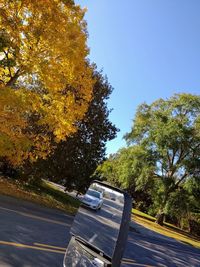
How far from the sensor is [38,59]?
13578mm

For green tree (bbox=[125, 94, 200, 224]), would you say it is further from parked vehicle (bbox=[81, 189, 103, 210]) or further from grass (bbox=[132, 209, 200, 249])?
parked vehicle (bbox=[81, 189, 103, 210])

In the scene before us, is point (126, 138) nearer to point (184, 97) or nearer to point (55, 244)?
point (184, 97)

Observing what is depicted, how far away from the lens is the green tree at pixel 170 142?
36.3m

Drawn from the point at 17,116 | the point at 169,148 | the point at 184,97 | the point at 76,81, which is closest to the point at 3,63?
the point at 17,116

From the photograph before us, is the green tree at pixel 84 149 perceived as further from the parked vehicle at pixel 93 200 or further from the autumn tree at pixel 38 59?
the parked vehicle at pixel 93 200

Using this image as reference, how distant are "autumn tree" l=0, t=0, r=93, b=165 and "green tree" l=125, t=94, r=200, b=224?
880 inches

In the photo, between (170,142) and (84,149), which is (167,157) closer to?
(170,142)

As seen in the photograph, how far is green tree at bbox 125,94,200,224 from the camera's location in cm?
3628

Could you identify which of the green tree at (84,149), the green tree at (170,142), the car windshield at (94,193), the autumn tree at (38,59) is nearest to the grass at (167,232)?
the green tree at (170,142)

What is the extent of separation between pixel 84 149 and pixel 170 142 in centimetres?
1588

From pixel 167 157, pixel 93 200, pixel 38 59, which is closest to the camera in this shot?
pixel 93 200

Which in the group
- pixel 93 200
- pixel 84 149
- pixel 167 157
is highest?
pixel 167 157

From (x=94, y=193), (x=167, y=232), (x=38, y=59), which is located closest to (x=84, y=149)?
(x=38, y=59)

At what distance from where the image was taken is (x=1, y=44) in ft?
39.0
